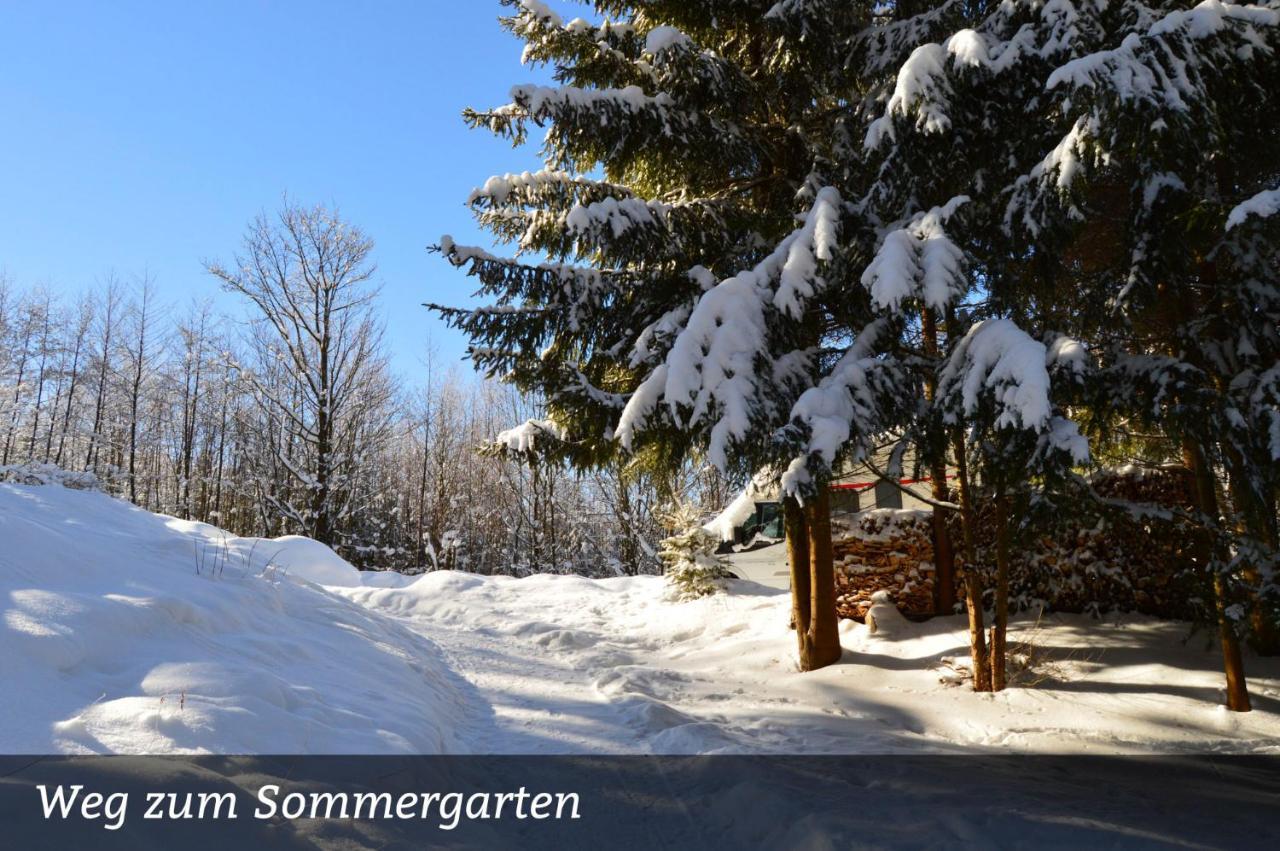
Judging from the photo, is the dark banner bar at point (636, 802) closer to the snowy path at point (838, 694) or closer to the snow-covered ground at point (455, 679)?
the snow-covered ground at point (455, 679)

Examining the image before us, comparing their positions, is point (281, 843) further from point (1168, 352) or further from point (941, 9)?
point (941, 9)

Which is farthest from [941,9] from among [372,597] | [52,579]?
[372,597]

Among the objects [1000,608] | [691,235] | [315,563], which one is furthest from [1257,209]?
[315,563]

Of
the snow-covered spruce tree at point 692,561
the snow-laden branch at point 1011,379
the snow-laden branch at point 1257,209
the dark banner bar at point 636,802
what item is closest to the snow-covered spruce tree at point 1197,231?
the snow-laden branch at point 1257,209

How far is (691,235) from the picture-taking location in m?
7.58

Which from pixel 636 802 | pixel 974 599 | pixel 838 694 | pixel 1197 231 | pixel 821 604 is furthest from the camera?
pixel 821 604

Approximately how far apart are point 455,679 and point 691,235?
4946 mm

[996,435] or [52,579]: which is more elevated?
[996,435]

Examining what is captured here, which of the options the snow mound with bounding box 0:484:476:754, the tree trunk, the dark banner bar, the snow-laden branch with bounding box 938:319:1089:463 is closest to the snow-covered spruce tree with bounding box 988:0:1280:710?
the snow-laden branch with bounding box 938:319:1089:463

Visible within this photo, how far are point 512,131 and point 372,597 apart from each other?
7.51 meters

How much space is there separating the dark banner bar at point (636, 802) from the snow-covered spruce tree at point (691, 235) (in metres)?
2.38

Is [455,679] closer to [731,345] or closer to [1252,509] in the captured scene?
[731,345]

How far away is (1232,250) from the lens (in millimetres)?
5176

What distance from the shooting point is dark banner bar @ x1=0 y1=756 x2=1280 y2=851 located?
8.88 ft
